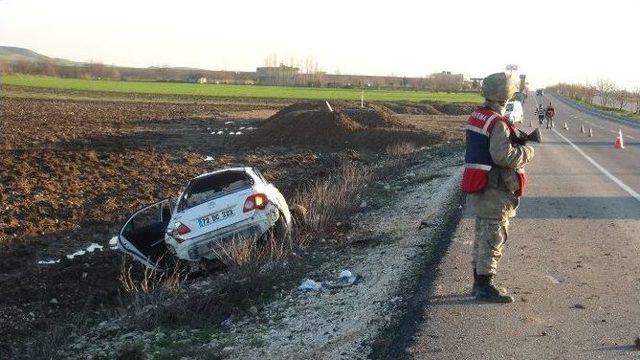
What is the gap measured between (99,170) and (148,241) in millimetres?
10211

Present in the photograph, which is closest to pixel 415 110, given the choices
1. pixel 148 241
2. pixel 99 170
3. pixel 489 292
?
pixel 99 170

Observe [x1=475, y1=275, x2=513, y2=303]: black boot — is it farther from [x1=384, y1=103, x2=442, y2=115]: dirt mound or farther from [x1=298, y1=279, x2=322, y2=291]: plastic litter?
[x1=384, y1=103, x2=442, y2=115]: dirt mound

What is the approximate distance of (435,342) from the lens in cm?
474

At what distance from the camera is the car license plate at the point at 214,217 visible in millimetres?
8438

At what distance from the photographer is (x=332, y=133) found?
94.6 ft

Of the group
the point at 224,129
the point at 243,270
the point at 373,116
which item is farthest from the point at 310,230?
the point at 224,129

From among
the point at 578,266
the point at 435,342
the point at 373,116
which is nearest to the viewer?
the point at 435,342

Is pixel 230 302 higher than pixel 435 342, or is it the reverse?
pixel 435 342

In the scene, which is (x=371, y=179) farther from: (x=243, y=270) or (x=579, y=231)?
(x=243, y=270)

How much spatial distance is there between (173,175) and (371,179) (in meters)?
5.91

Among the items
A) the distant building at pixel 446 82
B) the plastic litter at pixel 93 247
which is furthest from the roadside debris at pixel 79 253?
the distant building at pixel 446 82

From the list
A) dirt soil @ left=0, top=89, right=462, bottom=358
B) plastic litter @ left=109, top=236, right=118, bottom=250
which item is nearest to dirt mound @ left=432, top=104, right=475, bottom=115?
dirt soil @ left=0, top=89, right=462, bottom=358

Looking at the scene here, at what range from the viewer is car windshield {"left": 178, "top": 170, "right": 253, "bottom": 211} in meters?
8.88

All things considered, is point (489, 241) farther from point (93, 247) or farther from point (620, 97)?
point (620, 97)
